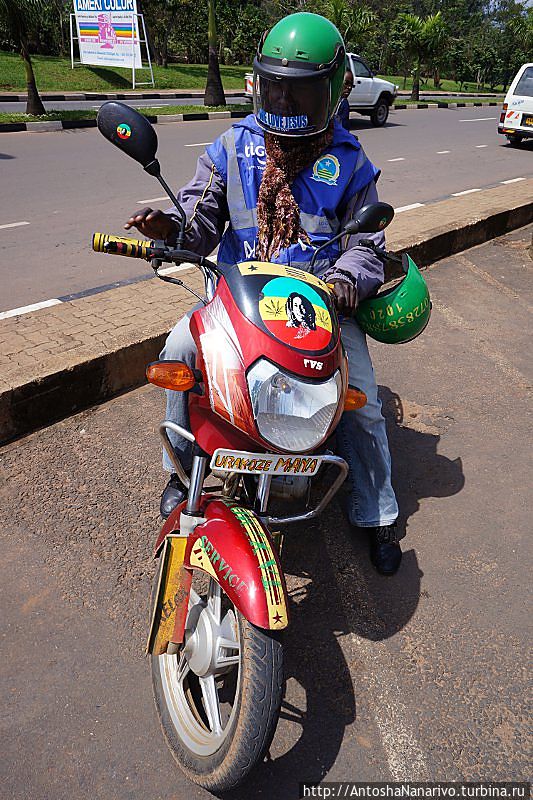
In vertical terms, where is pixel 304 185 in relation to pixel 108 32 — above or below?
below

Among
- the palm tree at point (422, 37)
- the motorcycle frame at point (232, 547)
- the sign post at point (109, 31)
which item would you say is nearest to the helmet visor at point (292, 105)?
the motorcycle frame at point (232, 547)

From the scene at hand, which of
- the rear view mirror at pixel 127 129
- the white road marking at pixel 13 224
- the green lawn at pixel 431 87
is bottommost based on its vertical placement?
the green lawn at pixel 431 87

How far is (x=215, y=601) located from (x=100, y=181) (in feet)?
26.5

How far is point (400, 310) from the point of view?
2.39 m

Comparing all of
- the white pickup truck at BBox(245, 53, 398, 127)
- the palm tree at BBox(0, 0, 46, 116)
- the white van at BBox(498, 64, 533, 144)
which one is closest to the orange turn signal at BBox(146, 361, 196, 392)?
the palm tree at BBox(0, 0, 46, 116)

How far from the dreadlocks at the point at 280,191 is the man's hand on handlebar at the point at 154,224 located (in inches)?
14.4

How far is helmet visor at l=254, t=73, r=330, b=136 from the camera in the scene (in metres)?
2.13

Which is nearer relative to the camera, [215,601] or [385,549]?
[215,601]

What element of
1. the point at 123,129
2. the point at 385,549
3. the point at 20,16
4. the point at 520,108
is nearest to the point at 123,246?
the point at 123,129

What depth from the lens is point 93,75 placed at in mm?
25516

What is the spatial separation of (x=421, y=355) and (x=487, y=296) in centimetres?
157

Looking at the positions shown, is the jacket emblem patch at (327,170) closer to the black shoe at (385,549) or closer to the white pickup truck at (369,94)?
the black shoe at (385,549)

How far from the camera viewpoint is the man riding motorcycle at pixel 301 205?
215 cm

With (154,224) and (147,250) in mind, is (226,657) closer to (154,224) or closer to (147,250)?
(147,250)
